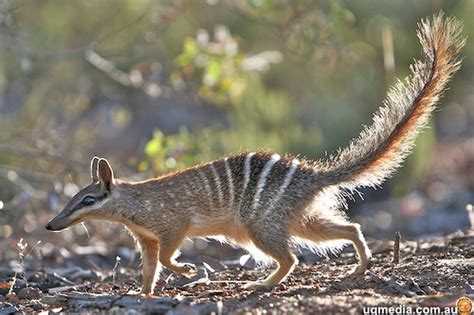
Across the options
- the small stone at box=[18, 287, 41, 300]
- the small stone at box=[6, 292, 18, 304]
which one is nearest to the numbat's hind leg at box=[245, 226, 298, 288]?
the small stone at box=[18, 287, 41, 300]

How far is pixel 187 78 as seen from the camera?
1069cm

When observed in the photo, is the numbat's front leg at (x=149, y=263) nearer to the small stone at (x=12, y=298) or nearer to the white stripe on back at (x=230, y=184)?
the white stripe on back at (x=230, y=184)

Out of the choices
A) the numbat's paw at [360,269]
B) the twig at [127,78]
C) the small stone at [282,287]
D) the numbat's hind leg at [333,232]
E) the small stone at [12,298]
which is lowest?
the small stone at [12,298]

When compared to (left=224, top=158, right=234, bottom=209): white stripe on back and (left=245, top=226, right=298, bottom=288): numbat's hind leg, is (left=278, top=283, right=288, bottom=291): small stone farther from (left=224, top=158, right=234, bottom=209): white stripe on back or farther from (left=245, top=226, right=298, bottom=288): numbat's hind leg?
(left=224, top=158, right=234, bottom=209): white stripe on back

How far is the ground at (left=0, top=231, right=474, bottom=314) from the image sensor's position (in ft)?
17.5

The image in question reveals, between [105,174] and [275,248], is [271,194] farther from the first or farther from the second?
[105,174]

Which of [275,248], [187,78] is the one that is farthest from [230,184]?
[187,78]

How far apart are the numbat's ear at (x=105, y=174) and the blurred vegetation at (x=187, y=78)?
107 cm

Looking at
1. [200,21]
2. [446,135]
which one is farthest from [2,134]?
[446,135]

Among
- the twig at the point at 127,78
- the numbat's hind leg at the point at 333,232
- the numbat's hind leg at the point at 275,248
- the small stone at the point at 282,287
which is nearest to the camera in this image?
the small stone at the point at 282,287

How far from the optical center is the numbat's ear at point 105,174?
6.62m

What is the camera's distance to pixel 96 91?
14695 millimetres

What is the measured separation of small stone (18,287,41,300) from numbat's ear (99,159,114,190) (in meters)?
0.99

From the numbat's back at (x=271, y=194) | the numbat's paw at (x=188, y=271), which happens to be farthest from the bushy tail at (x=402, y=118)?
the numbat's paw at (x=188, y=271)
